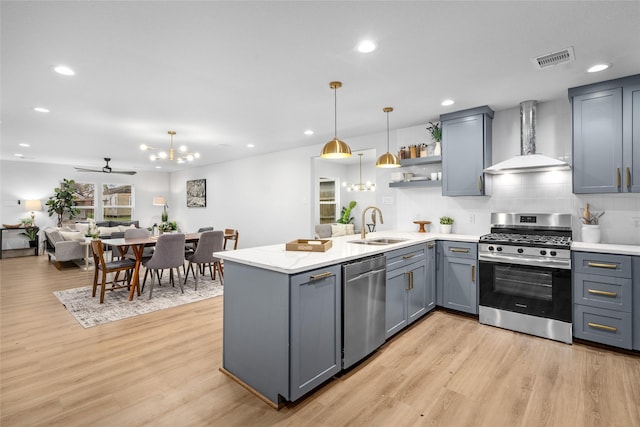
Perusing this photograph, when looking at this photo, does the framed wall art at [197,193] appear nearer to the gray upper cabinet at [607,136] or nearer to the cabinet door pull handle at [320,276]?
the cabinet door pull handle at [320,276]

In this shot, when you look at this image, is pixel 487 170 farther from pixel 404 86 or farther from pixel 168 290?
pixel 168 290

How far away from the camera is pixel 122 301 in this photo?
421 cm

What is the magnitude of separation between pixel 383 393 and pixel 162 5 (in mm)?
2861

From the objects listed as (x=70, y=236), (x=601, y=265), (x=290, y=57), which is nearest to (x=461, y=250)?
(x=601, y=265)

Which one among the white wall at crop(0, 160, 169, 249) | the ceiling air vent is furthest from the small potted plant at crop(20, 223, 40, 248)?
the ceiling air vent

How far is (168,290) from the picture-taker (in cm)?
477

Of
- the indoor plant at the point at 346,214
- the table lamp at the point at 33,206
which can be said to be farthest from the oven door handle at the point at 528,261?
the table lamp at the point at 33,206

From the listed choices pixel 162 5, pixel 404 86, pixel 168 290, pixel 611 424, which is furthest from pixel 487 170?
pixel 168 290

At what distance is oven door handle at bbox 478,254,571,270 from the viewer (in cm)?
297

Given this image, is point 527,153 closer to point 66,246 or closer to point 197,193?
point 66,246

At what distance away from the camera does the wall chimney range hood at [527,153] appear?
11.0 ft

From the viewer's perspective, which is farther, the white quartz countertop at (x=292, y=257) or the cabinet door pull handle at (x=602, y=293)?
the cabinet door pull handle at (x=602, y=293)

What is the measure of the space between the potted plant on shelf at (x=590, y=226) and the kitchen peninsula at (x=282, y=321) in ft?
8.45

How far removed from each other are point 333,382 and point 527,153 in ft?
10.5
